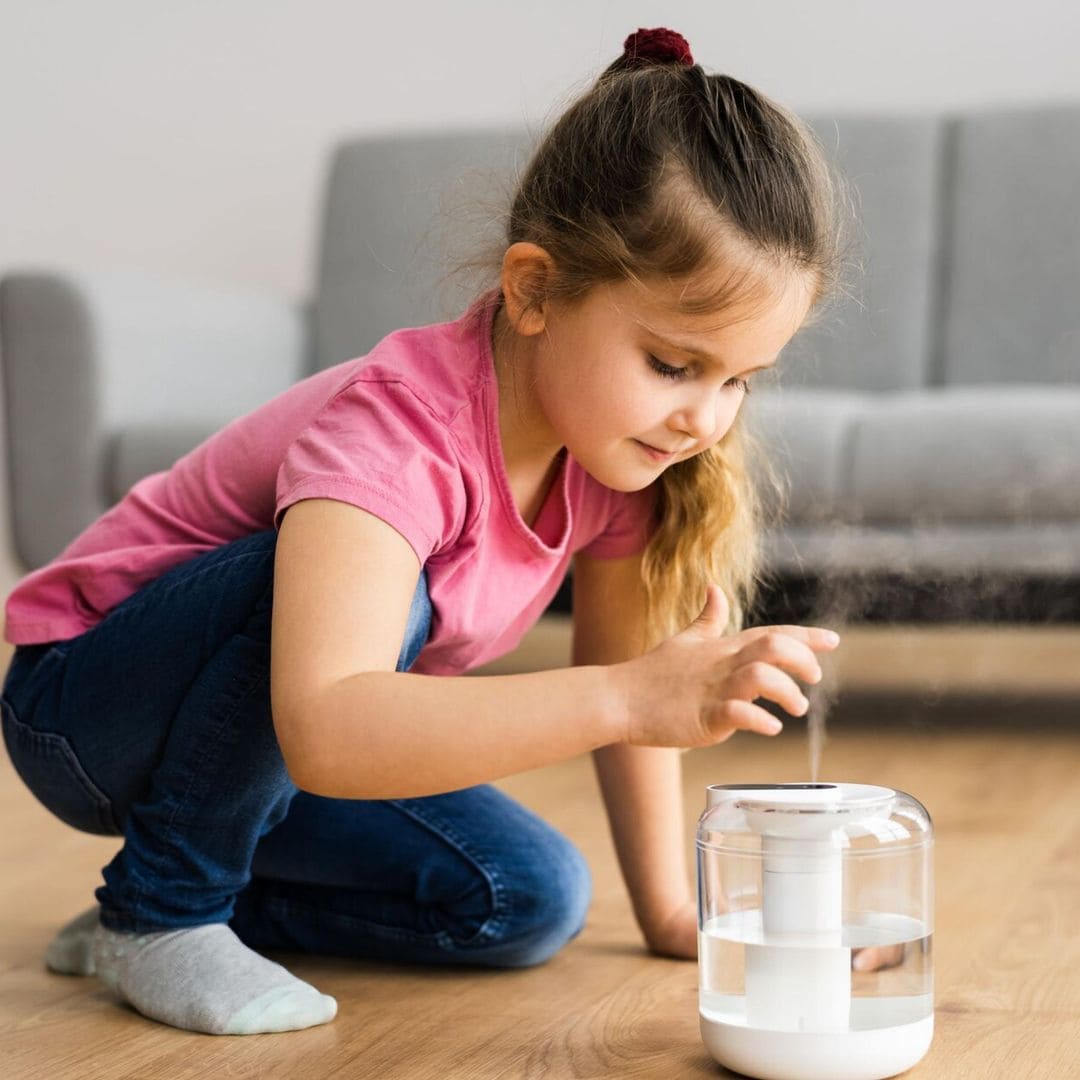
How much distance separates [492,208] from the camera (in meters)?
1.16

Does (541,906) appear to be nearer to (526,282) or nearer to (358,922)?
(358,922)

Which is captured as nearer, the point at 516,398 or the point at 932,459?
the point at 516,398

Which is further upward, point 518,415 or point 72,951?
point 518,415

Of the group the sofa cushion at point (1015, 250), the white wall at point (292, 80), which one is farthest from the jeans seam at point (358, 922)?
the white wall at point (292, 80)

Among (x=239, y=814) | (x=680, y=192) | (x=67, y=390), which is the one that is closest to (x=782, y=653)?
(x=680, y=192)

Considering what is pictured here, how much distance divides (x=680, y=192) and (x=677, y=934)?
558mm

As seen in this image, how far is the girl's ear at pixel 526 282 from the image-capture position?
1054 millimetres

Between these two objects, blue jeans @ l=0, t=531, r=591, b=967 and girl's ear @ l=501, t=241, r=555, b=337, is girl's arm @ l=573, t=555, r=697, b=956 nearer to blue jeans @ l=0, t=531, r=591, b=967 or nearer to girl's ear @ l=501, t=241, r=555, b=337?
blue jeans @ l=0, t=531, r=591, b=967

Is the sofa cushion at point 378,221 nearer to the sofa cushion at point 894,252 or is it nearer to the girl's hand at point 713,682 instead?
the sofa cushion at point 894,252

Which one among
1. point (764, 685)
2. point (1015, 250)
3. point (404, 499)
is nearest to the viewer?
point (764, 685)

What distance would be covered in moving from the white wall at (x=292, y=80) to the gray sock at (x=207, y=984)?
2239 mm

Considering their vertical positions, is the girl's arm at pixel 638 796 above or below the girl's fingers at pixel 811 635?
below

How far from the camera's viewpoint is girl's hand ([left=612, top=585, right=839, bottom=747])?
2.71ft

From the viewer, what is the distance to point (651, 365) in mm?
1008
